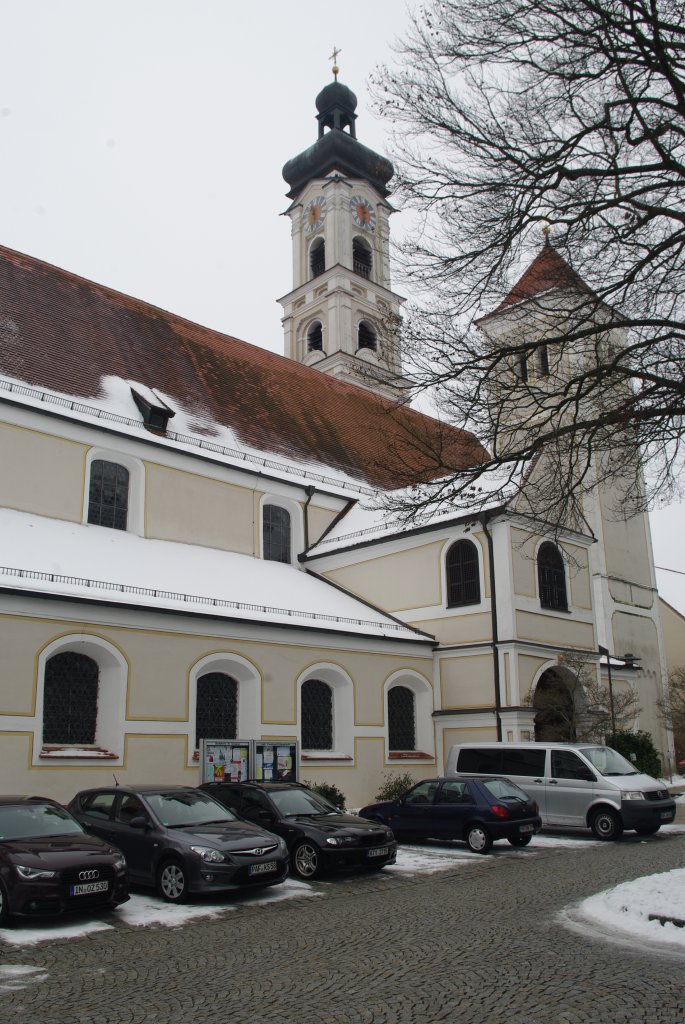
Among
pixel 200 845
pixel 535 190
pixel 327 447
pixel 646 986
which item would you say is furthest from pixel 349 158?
pixel 646 986

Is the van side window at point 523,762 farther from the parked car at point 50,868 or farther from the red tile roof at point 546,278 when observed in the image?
the red tile roof at point 546,278

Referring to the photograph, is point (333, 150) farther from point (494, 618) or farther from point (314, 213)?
point (494, 618)

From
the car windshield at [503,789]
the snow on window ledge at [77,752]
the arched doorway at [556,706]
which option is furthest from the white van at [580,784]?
the snow on window ledge at [77,752]

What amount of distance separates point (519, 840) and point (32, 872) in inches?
358

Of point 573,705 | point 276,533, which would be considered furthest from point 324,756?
point 276,533

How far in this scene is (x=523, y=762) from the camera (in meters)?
18.2

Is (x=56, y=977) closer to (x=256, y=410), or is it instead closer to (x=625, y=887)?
(x=625, y=887)

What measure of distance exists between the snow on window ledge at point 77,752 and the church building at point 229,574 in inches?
2.1

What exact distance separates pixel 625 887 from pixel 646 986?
12.8ft

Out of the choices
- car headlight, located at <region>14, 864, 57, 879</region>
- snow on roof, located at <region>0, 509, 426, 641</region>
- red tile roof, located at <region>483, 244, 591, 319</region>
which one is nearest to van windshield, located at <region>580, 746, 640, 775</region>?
snow on roof, located at <region>0, 509, 426, 641</region>

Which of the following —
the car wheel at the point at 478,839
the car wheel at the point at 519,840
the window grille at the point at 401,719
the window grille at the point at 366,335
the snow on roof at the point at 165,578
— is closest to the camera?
the car wheel at the point at 478,839

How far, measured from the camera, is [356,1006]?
257 inches

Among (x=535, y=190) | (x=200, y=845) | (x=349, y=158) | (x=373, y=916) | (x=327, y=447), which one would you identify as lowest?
(x=373, y=916)

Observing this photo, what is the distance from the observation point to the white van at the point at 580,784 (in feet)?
55.0
